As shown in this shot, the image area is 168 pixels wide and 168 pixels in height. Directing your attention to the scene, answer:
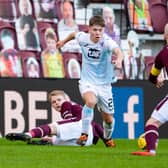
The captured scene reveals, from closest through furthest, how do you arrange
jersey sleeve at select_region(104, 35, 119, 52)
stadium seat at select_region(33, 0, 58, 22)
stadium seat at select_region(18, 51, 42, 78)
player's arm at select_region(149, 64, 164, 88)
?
player's arm at select_region(149, 64, 164, 88) → jersey sleeve at select_region(104, 35, 119, 52) → stadium seat at select_region(18, 51, 42, 78) → stadium seat at select_region(33, 0, 58, 22)

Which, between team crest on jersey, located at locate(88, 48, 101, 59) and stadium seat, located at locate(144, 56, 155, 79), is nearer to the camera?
team crest on jersey, located at locate(88, 48, 101, 59)

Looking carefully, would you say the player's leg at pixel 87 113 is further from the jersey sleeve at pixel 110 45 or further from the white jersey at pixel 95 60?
the jersey sleeve at pixel 110 45

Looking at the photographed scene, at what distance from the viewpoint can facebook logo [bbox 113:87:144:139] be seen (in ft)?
58.2

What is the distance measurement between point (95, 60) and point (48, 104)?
488cm

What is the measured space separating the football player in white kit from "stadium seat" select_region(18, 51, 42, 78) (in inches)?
235

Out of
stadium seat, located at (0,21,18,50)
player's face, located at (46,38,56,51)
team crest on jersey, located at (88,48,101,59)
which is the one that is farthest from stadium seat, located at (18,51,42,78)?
team crest on jersey, located at (88,48,101,59)

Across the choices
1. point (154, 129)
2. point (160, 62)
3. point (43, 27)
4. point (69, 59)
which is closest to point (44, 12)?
point (43, 27)

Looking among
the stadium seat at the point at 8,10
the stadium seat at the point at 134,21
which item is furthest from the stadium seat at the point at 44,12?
the stadium seat at the point at 134,21

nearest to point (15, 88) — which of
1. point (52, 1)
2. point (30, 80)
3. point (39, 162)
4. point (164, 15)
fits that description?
point (30, 80)

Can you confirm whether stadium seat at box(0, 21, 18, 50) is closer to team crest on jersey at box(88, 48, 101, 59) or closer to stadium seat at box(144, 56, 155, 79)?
stadium seat at box(144, 56, 155, 79)

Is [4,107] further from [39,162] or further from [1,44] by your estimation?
[39,162]

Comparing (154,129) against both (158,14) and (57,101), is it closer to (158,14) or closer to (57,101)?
(57,101)

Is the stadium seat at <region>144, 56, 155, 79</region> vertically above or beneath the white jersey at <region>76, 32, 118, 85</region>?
beneath

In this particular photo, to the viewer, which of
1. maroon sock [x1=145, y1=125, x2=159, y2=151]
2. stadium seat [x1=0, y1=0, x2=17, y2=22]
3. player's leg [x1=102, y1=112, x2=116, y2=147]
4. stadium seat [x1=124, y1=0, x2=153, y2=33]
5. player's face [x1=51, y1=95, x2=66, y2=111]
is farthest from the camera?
stadium seat [x1=124, y1=0, x2=153, y2=33]
